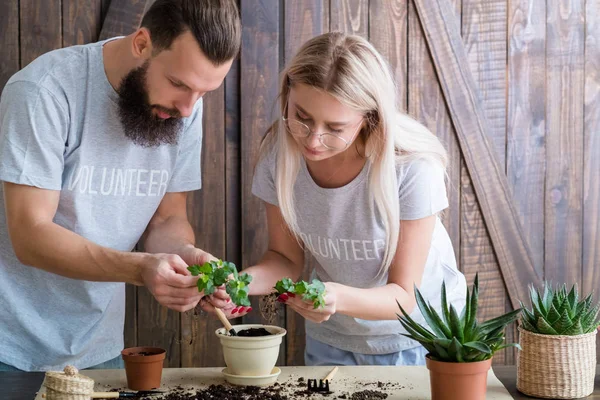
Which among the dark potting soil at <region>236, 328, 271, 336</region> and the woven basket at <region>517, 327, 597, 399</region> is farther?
the dark potting soil at <region>236, 328, 271, 336</region>

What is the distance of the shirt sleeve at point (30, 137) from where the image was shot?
92.0 inches

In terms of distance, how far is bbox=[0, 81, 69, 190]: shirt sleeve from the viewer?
2.34 m

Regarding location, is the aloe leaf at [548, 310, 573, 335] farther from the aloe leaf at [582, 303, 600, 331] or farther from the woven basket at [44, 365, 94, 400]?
the woven basket at [44, 365, 94, 400]

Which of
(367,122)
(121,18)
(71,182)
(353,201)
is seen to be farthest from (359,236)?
(121,18)

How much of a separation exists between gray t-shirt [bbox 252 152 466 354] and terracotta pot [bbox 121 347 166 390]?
0.78 meters

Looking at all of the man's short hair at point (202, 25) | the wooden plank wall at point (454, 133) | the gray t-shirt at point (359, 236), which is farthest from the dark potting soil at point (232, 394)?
the wooden plank wall at point (454, 133)

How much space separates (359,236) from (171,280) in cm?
73

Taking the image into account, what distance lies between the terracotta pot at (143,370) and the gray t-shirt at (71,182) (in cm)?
56

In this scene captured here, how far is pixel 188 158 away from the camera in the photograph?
280cm

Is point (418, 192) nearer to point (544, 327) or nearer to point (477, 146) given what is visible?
point (544, 327)

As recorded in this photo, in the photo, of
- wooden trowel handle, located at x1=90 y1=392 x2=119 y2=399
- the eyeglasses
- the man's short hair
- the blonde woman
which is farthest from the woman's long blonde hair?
wooden trowel handle, located at x1=90 y1=392 x2=119 y2=399

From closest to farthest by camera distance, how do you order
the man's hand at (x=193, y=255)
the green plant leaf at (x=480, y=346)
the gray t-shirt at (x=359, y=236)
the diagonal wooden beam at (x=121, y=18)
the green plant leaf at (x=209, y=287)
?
the green plant leaf at (x=480, y=346) → the green plant leaf at (x=209, y=287) → the man's hand at (x=193, y=255) → the gray t-shirt at (x=359, y=236) → the diagonal wooden beam at (x=121, y=18)

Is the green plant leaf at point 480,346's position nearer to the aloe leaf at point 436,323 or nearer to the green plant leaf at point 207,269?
the aloe leaf at point 436,323

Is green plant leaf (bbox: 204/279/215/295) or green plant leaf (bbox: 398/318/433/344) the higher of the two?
green plant leaf (bbox: 204/279/215/295)
